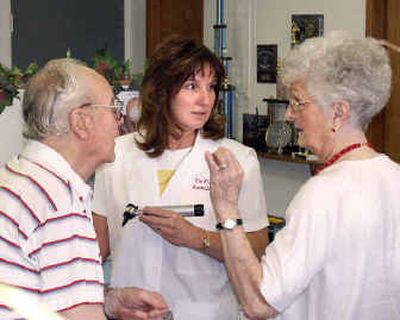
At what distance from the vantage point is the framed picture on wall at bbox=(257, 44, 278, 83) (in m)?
5.38

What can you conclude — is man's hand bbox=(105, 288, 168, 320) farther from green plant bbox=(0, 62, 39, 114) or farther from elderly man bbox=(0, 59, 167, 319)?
green plant bbox=(0, 62, 39, 114)

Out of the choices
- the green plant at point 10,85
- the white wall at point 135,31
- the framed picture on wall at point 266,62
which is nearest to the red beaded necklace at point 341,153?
the green plant at point 10,85

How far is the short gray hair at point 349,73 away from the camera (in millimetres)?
1611

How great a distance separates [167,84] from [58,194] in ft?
2.75

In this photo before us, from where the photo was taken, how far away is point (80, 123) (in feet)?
4.94

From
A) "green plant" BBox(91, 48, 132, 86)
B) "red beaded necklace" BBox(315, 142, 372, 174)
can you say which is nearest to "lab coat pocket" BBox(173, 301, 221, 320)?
"red beaded necklace" BBox(315, 142, 372, 174)

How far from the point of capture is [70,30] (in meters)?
5.98

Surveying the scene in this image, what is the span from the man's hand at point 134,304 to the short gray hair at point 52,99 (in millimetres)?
658

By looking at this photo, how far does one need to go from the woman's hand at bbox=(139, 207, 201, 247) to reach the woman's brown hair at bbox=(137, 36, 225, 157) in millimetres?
219

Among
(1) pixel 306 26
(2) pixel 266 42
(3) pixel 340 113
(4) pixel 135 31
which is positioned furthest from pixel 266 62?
(3) pixel 340 113

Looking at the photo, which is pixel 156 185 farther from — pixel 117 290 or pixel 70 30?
pixel 70 30

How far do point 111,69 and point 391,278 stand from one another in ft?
5.57

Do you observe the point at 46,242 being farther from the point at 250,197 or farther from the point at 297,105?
the point at 250,197

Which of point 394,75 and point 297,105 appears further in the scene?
point 394,75
